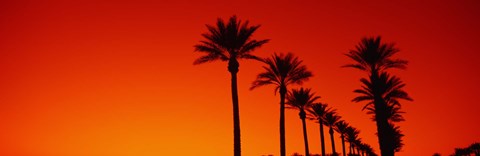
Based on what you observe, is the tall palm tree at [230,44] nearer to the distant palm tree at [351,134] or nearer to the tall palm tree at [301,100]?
the tall palm tree at [301,100]

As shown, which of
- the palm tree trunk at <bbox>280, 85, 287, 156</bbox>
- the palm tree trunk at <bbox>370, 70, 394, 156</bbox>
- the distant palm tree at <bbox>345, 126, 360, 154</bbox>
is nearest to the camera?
the palm tree trunk at <bbox>280, 85, 287, 156</bbox>

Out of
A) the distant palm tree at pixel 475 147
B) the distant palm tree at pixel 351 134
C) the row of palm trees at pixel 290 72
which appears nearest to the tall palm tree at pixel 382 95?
the row of palm trees at pixel 290 72

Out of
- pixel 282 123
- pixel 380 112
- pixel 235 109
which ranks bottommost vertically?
pixel 235 109

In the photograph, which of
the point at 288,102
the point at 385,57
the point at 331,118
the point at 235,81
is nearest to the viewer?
the point at 235,81

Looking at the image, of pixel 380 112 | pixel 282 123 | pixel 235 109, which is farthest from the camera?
pixel 282 123

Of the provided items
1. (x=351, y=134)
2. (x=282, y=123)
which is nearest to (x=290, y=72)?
(x=282, y=123)

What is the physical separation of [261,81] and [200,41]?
8394 mm

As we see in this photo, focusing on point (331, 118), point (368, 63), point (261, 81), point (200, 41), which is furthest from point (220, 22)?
point (331, 118)

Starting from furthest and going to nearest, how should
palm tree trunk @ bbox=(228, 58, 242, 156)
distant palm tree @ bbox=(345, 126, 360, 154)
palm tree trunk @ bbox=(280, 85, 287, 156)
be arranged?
distant palm tree @ bbox=(345, 126, 360, 154)
palm tree trunk @ bbox=(280, 85, 287, 156)
palm tree trunk @ bbox=(228, 58, 242, 156)

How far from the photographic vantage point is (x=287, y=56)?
38438mm

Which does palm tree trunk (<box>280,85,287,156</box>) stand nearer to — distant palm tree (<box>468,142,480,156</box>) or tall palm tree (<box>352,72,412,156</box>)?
tall palm tree (<box>352,72,412,156</box>)

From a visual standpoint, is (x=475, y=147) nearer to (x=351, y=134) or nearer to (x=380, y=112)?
(x=351, y=134)

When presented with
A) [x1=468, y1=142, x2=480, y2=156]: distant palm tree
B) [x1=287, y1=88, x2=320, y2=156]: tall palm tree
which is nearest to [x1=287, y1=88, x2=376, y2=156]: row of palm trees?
[x1=287, y1=88, x2=320, y2=156]: tall palm tree

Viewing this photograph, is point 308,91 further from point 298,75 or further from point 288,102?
point 298,75
